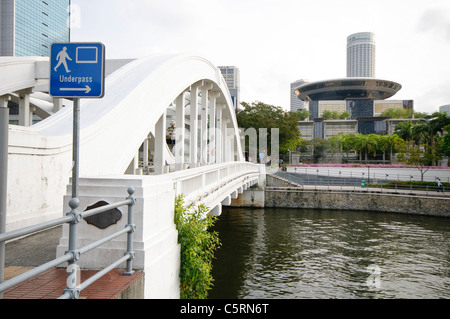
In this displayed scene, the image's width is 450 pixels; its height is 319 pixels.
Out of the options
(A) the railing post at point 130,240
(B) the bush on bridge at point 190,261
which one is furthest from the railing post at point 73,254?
(B) the bush on bridge at point 190,261

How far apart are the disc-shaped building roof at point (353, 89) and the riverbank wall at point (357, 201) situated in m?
106

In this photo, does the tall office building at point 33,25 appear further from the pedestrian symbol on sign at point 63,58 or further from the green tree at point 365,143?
the green tree at point 365,143

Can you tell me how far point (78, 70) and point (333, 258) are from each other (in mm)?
14592

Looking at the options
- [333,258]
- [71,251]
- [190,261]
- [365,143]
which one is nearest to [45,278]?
[71,251]

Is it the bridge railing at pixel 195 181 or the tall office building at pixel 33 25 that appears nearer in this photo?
the tall office building at pixel 33 25

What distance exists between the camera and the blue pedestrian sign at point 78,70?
337cm

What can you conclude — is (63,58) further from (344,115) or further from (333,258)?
(344,115)

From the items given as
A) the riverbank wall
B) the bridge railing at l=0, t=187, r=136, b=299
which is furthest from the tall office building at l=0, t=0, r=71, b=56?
the riverbank wall

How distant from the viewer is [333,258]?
15.7m

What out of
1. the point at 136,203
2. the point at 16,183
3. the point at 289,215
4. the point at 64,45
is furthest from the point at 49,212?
the point at 289,215

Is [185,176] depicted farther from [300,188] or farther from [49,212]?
[300,188]

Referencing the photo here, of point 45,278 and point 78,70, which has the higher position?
point 78,70

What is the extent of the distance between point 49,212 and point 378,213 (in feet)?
84.0
